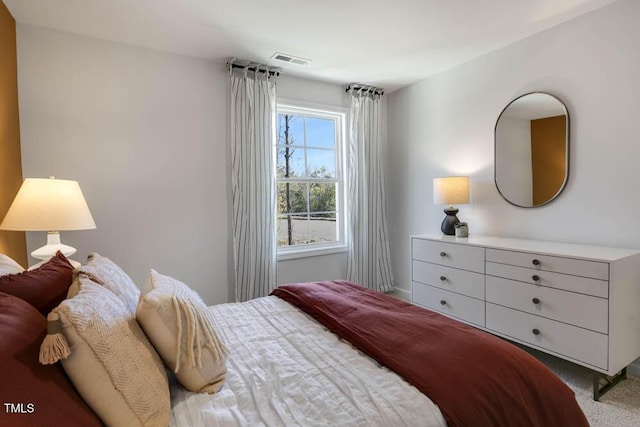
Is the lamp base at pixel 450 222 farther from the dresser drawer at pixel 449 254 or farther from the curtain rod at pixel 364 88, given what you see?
the curtain rod at pixel 364 88

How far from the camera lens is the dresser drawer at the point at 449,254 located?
2.55 metres

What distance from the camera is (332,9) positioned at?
2240 millimetres

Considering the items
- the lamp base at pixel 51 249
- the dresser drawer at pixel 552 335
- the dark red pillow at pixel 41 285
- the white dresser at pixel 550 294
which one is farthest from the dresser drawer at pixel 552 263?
the lamp base at pixel 51 249

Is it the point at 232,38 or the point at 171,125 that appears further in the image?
the point at 171,125

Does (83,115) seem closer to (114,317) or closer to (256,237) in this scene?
(256,237)

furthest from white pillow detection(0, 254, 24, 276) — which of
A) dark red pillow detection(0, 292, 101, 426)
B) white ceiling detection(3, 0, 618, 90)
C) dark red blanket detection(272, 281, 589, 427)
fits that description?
white ceiling detection(3, 0, 618, 90)

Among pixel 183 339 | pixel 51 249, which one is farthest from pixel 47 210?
pixel 183 339

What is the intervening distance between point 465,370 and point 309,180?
2771mm

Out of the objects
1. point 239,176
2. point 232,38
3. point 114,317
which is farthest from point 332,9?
point 114,317

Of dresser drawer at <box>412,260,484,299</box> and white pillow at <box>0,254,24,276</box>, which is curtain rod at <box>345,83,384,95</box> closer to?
dresser drawer at <box>412,260,484,299</box>

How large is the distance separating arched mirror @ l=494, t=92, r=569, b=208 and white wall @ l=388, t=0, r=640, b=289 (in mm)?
61

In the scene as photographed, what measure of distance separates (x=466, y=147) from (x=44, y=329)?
3322 millimetres

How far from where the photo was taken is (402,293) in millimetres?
3957

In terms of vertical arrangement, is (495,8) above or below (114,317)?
above
